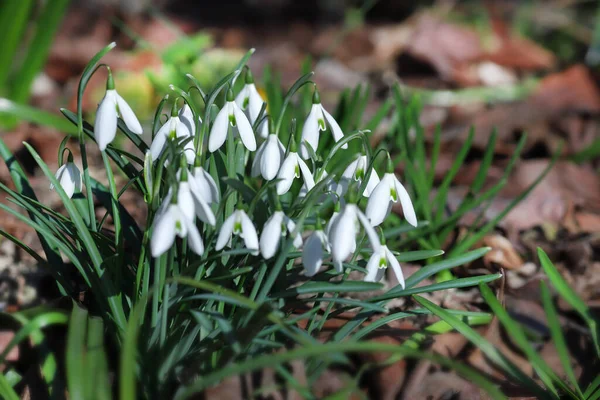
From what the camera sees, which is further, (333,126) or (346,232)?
(333,126)

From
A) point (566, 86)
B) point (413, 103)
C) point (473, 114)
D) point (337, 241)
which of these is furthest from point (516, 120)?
point (337, 241)

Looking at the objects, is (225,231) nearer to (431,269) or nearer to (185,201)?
(185,201)

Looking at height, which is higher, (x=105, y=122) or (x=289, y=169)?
(x=105, y=122)

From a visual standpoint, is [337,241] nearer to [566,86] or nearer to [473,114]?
[473,114]

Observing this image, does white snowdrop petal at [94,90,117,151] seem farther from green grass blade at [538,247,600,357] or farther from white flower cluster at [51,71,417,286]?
green grass blade at [538,247,600,357]

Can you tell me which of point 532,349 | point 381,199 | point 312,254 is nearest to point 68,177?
point 312,254

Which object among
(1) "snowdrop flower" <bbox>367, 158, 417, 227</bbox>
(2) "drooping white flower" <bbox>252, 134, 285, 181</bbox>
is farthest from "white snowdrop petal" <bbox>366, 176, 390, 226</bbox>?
(2) "drooping white flower" <bbox>252, 134, 285, 181</bbox>

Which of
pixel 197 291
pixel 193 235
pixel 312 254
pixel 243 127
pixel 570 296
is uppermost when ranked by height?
pixel 243 127
